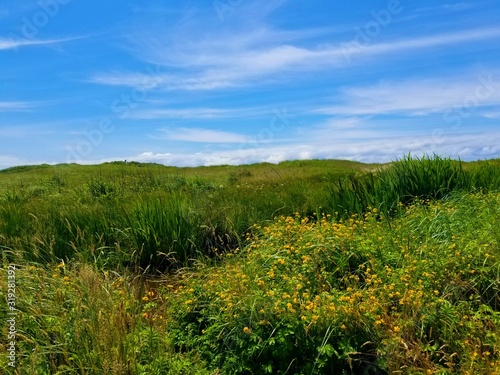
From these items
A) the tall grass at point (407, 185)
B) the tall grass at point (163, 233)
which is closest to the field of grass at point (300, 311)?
the tall grass at point (163, 233)

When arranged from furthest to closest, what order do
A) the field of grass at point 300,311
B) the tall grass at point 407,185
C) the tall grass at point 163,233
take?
the tall grass at point 407,185, the tall grass at point 163,233, the field of grass at point 300,311

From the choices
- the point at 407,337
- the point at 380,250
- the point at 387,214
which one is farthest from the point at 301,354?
the point at 387,214

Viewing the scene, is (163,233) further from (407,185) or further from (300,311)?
(407,185)

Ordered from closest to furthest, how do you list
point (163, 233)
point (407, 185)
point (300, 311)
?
point (300, 311)
point (163, 233)
point (407, 185)

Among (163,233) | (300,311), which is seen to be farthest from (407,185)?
(300,311)

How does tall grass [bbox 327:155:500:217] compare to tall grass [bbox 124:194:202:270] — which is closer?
tall grass [bbox 124:194:202:270]

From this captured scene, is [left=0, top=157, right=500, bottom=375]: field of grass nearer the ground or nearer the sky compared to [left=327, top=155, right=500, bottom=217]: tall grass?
nearer the ground

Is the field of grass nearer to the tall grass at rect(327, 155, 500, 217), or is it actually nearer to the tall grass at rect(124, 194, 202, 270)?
the tall grass at rect(124, 194, 202, 270)

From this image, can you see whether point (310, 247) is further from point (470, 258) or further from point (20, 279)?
point (20, 279)

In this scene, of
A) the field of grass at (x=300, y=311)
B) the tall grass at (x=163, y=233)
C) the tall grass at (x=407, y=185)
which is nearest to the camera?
the field of grass at (x=300, y=311)

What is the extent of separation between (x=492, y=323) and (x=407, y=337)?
83 cm

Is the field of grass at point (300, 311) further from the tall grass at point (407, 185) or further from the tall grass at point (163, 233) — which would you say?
the tall grass at point (407, 185)

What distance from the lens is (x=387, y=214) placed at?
304 inches

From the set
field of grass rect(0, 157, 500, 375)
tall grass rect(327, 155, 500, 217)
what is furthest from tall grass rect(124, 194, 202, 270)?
tall grass rect(327, 155, 500, 217)
